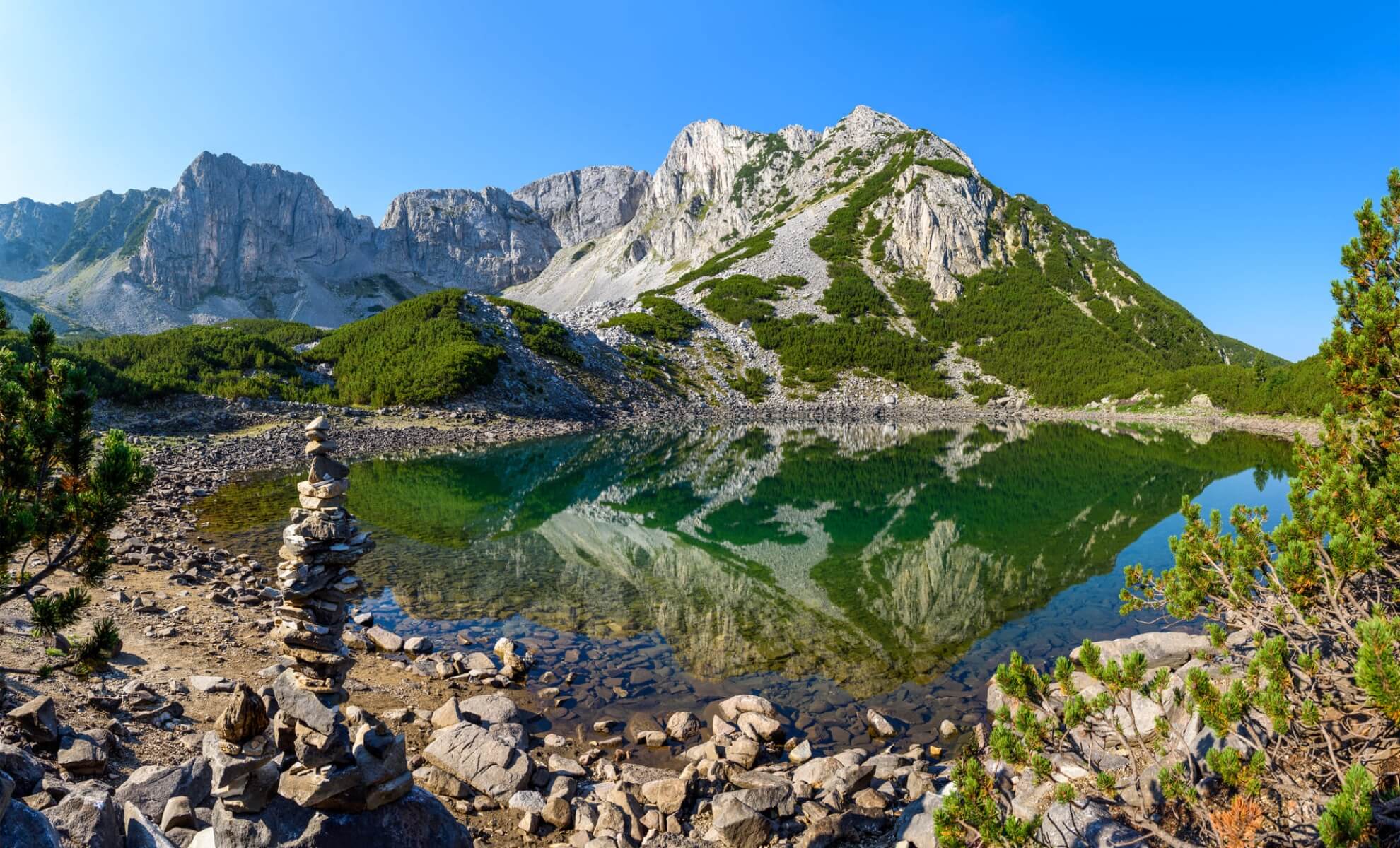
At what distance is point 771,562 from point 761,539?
9.81 ft

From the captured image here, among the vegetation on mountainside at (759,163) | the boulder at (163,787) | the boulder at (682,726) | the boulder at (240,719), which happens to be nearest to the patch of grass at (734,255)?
the vegetation on mountainside at (759,163)

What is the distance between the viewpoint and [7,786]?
391 centimetres

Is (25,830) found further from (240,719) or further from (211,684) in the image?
(211,684)

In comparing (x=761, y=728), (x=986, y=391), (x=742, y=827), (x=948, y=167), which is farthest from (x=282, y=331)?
(x=948, y=167)

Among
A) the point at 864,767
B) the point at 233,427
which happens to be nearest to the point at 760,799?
the point at 864,767

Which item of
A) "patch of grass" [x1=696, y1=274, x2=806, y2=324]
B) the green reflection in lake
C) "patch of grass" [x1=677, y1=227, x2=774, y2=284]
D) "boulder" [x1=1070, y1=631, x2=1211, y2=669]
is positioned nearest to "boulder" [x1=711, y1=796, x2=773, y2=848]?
the green reflection in lake

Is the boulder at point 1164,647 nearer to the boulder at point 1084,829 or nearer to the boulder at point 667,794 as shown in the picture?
the boulder at point 1084,829

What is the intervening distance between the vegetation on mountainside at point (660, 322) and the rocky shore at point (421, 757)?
9144cm

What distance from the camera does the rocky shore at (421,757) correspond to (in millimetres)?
5785

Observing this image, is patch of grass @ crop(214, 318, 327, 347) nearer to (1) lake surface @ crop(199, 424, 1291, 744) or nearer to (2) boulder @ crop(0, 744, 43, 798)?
(1) lake surface @ crop(199, 424, 1291, 744)

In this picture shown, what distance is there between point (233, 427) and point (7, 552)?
49647mm

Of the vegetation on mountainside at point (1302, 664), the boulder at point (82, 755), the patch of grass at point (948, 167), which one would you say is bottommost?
the boulder at point (82, 755)

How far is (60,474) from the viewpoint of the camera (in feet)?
20.2

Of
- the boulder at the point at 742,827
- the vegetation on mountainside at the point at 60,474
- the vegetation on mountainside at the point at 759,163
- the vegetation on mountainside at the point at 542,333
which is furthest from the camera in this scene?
the vegetation on mountainside at the point at 759,163
